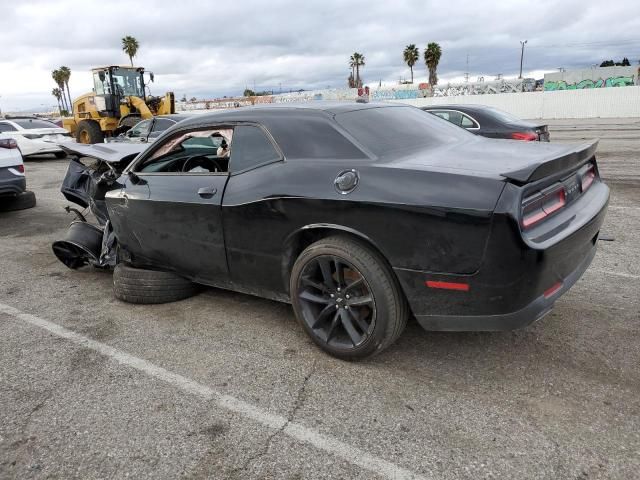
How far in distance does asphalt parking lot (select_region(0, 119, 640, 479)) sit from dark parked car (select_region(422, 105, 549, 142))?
15.4 ft

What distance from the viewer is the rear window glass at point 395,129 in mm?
3225

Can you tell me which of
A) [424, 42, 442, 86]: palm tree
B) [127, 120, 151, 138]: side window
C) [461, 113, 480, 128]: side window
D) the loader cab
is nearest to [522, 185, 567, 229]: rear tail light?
[461, 113, 480, 128]: side window

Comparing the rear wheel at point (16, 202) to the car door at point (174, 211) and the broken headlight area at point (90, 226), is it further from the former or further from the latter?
the car door at point (174, 211)

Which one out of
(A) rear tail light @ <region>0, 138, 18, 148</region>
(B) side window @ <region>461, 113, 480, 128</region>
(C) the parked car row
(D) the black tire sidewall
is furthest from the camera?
(B) side window @ <region>461, 113, 480, 128</region>

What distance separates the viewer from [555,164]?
2.74 m

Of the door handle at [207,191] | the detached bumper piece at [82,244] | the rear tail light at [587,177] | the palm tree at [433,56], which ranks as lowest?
the detached bumper piece at [82,244]

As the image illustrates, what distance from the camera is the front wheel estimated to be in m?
2.87

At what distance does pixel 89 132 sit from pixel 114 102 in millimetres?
1427

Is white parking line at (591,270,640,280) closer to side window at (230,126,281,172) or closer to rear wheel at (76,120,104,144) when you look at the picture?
side window at (230,126,281,172)

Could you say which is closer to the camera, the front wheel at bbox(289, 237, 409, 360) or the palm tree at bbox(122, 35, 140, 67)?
A: the front wheel at bbox(289, 237, 409, 360)

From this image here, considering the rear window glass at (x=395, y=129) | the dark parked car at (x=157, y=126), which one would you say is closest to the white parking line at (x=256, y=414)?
the rear window glass at (x=395, y=129)

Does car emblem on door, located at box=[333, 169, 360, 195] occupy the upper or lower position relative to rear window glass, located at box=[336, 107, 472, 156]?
lower

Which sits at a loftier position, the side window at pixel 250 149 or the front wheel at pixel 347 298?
the side window at pixel 250 149

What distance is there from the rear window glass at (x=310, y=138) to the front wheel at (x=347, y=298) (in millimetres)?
559
